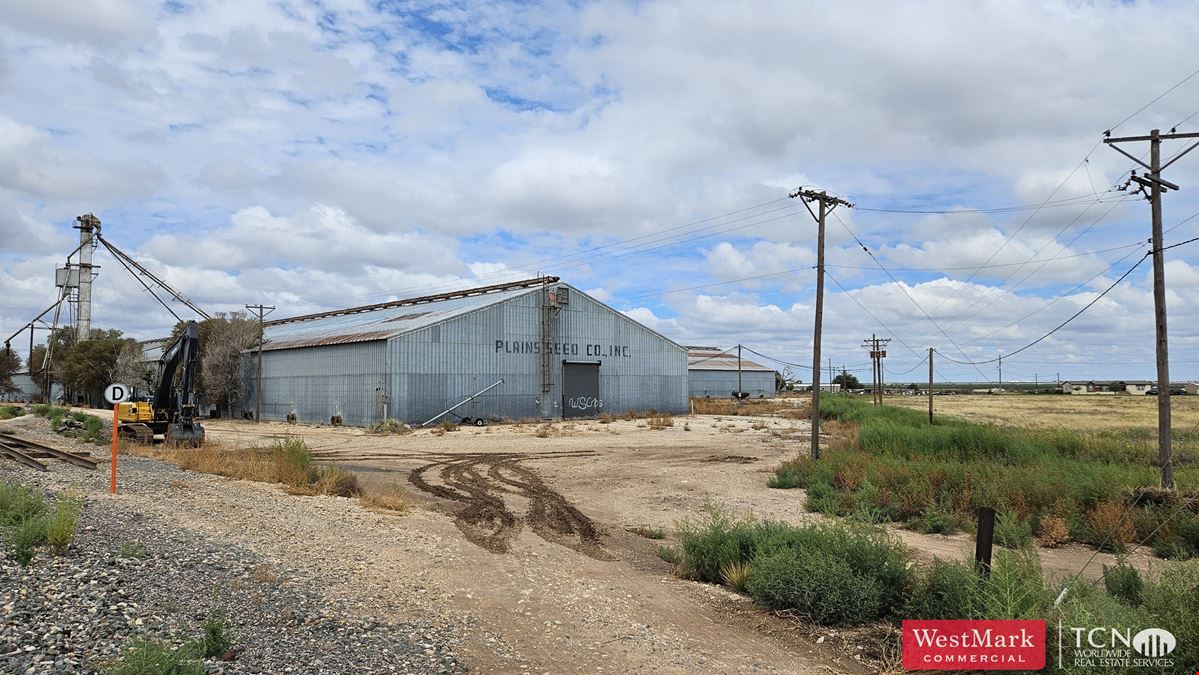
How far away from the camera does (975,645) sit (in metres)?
6.84

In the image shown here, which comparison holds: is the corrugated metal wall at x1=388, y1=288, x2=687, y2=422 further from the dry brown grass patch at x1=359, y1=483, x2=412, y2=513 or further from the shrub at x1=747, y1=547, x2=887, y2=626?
the shrub at x1=747, y1=547, x2=887, y2=626

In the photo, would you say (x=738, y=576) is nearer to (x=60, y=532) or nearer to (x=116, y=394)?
(x=60, y=532)

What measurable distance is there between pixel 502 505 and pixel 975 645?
11.6 m

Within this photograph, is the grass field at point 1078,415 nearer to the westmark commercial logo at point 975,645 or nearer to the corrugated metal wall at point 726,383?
the corrugated metal wall at point 726,383

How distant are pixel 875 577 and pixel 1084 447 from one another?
58.9ft

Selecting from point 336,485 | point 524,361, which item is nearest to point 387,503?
point 336,485

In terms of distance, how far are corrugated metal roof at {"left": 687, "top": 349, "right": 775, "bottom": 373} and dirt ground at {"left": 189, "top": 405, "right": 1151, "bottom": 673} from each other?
5838 centimetres

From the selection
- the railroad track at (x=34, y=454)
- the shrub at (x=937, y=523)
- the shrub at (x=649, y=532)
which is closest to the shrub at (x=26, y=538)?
the shrub at (x=649, y=532)

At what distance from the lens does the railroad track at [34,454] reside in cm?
1919

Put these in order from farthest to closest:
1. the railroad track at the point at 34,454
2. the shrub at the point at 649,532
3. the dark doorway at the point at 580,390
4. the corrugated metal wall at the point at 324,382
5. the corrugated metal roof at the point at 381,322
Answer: the dark doorway at the point at 580,390, the corrugated metal roof at the point at 381,322, the corrugated metal wall at the point at 324,382, the railroad track at the point at 34,454, the shrub at the point at 649,532

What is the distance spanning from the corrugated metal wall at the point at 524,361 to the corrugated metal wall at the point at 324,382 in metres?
1.95

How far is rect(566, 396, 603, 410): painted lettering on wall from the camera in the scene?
51.9 meters

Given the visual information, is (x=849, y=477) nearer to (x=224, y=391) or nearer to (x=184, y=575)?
(x=184, y=575)

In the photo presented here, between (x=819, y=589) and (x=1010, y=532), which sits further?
(x=1010, y=532)
